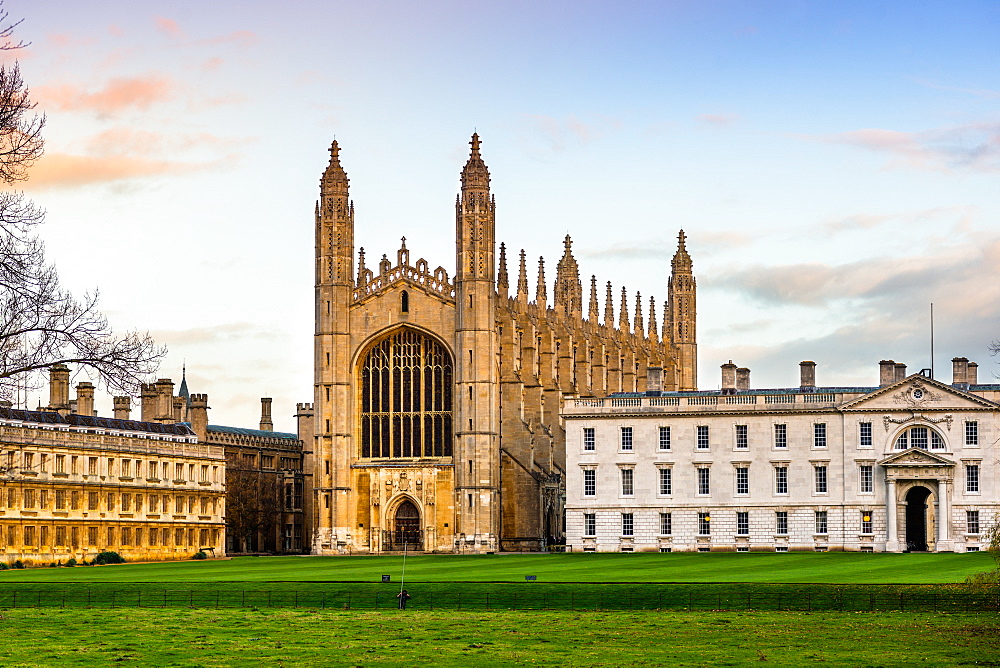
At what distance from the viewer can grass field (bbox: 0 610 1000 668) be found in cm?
3519

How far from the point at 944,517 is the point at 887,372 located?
8.74m

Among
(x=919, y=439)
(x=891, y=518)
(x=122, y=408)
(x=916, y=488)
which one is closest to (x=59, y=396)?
(x=122, y=408)

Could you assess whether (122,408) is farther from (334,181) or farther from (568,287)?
(568,287)

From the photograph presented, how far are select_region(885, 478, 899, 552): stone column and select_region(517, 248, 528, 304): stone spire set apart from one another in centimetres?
2876

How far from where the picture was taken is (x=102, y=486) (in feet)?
305

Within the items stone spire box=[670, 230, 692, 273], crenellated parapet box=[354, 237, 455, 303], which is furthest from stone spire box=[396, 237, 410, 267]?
stone spire box=[670, 230, 692, 273]

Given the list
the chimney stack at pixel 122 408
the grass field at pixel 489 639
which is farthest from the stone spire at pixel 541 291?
the grass field at pixel 489 639

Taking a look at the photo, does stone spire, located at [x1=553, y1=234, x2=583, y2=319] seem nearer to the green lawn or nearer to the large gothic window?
the large gothic window

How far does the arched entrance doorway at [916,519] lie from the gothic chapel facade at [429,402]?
21537 mm

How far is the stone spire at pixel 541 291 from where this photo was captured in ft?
355

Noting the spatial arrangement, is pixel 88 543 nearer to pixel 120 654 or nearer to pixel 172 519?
pixel 172 519

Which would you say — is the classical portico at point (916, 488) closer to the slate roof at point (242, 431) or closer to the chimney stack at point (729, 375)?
the chimney stack at point (729, 375)

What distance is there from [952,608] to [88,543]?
183 feet

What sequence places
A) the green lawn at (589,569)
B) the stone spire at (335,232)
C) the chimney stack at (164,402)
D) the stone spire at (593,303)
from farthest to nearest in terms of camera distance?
1. the stone spire at (593,303)
2. the chimney stack at (164,402)
3. the stone spire at (335,232)
4. the green lawn at (589,569)
